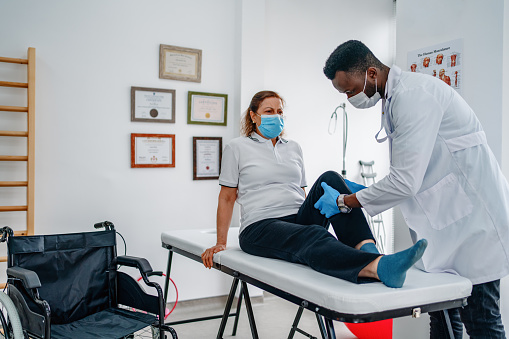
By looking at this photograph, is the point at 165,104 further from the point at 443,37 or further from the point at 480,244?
the point at 480,244

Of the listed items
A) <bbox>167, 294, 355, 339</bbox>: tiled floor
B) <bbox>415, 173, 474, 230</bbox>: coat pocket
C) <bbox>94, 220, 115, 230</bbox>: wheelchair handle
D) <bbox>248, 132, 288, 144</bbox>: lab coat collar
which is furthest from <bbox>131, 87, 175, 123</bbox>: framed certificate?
<bbox>415, 173, 474, 230</bbox>: coat pocket

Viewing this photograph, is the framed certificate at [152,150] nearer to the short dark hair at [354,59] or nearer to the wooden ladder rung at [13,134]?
the wooden ladder rung at [13,134]

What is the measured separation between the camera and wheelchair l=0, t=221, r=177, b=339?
6.16 feet

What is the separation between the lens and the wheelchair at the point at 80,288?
1.88 meters

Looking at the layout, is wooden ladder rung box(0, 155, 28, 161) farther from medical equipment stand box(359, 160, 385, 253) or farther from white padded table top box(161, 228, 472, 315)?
medical equipment stand box(359, 160, 385, 253)

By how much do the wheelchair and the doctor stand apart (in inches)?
43.2

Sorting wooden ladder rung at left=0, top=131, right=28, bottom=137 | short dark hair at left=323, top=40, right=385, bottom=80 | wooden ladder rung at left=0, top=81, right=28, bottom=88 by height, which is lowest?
wooden ladder rung at left=0, top=131, right=28, bottom=137

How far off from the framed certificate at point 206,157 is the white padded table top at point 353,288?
64.6 inches

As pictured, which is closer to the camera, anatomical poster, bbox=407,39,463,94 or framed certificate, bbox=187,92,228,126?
anatomical poster, bbox=407,39,463,94

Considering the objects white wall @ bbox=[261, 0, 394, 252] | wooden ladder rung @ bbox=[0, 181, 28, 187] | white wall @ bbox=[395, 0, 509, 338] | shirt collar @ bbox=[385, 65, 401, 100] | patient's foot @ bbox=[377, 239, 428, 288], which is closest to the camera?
patient's foot @ bbox=[377, 239, 428, 288]

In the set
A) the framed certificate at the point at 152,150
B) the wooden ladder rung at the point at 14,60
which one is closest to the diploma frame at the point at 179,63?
the framed certificate at the point at 152,150

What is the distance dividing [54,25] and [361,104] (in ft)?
7.27

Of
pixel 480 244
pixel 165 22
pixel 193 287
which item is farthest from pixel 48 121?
pixel 480 244

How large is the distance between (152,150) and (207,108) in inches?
21.4
